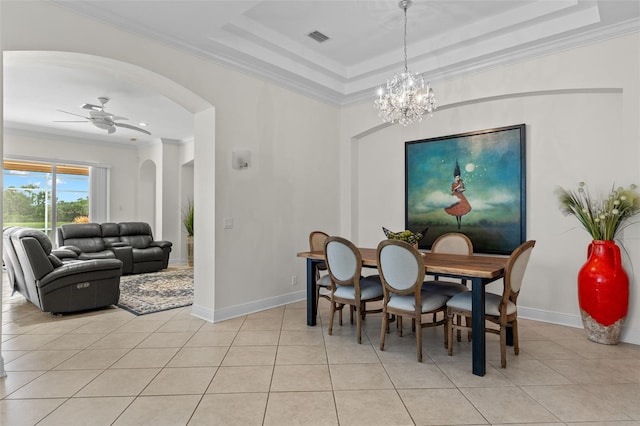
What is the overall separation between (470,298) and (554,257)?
1644 mm

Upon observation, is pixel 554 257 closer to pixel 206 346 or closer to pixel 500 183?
pixel 500 183

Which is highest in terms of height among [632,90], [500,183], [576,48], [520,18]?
[520,18]

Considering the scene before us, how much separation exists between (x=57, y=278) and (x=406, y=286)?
397cm

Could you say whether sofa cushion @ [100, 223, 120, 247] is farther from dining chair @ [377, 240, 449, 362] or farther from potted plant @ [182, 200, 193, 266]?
dining chair @ [377, 240, 449, 362]

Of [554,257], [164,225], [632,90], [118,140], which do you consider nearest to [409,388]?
[554,257]

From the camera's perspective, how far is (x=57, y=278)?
411 cm

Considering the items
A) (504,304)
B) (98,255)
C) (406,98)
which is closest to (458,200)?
(406,98)

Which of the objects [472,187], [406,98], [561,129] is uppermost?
[406,98]

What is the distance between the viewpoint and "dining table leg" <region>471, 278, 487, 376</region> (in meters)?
2.61

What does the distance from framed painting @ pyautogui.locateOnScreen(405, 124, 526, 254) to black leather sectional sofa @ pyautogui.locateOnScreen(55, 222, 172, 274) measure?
5241 millimetres

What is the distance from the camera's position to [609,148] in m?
3.52

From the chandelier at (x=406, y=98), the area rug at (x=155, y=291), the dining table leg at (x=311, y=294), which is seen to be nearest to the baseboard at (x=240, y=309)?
the area rug at (x=155, y=291)

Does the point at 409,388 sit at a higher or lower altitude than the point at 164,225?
lower

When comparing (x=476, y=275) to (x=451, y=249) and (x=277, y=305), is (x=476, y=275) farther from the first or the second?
(x=277, y=305)
